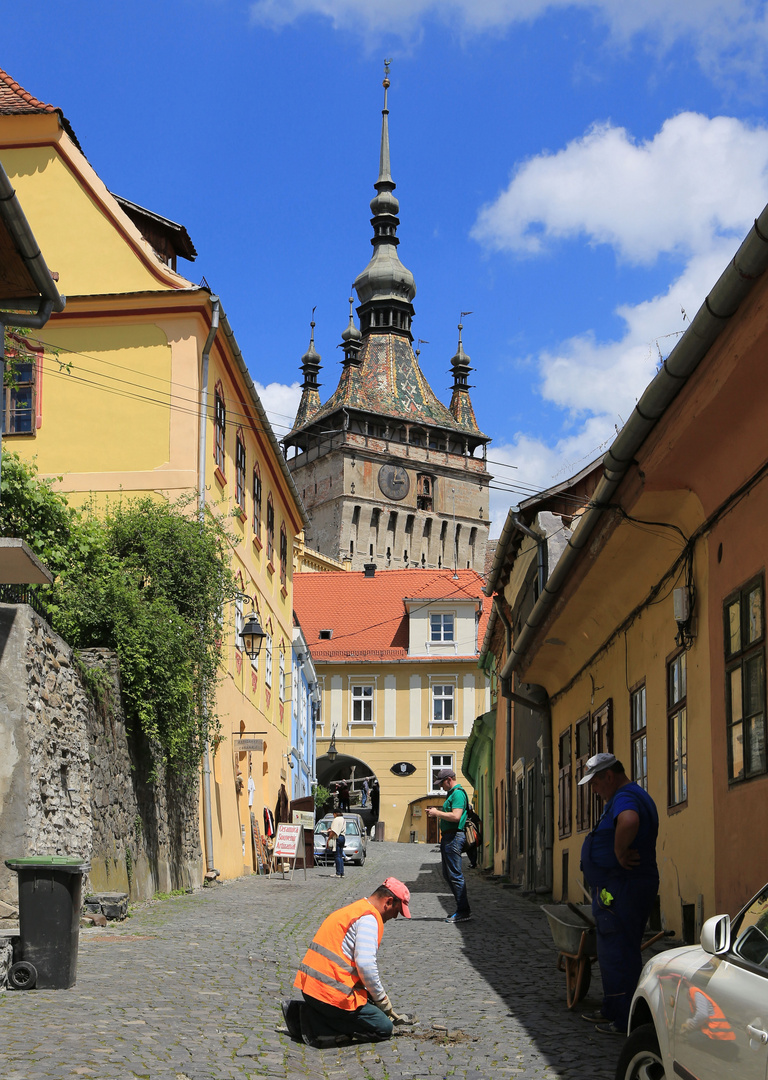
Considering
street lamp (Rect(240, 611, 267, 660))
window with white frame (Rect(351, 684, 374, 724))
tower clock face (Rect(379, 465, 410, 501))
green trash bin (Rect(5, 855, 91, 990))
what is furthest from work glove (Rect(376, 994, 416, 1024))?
tower clock face (Rect(379, 465, 410, 501))

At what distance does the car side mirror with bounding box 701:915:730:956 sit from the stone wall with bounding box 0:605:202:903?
8372 millimetres

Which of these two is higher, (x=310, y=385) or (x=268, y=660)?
(x=310, y=385)

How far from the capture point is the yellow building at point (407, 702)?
56.2m

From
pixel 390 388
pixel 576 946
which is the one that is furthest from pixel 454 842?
pixel 390 388

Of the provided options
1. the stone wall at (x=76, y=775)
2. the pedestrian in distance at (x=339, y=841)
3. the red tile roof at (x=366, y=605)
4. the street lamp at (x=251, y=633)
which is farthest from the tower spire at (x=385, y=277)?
the stone wall at (x=76, y=775)

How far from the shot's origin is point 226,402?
23.3m

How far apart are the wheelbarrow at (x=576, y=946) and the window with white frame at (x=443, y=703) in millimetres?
48481

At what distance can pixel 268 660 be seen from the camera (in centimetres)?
3006

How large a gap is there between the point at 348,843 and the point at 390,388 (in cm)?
8427

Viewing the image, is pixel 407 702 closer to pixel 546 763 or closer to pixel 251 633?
pixel 251 633

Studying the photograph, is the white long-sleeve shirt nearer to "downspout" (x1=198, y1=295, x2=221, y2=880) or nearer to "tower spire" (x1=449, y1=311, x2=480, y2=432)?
"downspout" (x1=198, y1=295, x2=221, y2=880)

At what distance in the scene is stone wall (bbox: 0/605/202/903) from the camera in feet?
38.7

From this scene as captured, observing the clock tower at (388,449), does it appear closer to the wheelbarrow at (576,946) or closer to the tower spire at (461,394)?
the tower spire at (461,394)

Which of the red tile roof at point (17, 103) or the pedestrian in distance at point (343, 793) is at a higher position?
the red tile roof at point (17, 103)
